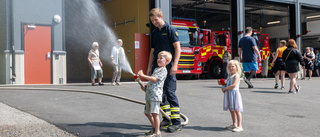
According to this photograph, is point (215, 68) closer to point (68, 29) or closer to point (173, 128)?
point (68, 29)

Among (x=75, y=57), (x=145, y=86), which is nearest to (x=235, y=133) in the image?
(x=145, y=86)

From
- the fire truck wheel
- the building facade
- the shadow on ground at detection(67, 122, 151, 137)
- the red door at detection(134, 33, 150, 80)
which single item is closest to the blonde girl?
the shadow on ground at detection(67, 122, 151, 137)

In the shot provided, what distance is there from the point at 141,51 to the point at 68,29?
431 inches

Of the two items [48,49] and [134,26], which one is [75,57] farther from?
[48,49]

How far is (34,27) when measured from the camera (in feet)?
48.4

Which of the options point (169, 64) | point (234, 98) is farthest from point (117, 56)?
point (234, 98)

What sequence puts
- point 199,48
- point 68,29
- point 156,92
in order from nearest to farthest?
1. point 156,92
2. point 199,48
3. point 68,29

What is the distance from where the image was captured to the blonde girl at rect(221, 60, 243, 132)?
4785mm

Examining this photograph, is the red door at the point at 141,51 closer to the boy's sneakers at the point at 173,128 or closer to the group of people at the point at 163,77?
the group of people at the point at 163,77

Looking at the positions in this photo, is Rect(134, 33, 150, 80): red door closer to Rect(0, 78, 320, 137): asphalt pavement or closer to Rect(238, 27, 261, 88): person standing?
Rect(238, 27, 261, 88): person standing

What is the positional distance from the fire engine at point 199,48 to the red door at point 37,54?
6.42m

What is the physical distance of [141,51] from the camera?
16578 mm

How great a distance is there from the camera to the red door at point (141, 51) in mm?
16406

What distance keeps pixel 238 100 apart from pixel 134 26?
15976 mm
